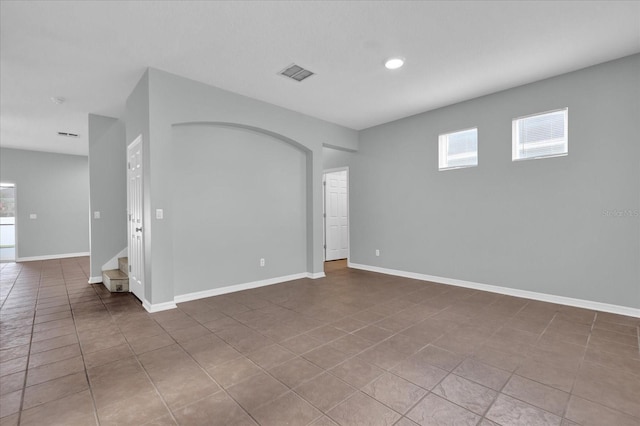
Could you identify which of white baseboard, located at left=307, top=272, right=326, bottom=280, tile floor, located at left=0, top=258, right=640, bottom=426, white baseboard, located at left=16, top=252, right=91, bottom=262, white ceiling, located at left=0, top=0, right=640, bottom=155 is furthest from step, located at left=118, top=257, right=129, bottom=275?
white baseboard, located at left=16, top=252, right=91, bottom=262

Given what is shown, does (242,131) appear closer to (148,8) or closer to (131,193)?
(131,193)

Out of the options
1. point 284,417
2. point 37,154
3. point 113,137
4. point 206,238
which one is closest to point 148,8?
point 206,238

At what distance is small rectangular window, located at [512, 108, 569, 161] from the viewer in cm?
389

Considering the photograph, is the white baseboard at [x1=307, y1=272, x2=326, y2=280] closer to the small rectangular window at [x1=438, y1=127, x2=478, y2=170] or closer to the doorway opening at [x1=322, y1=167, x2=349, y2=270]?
the doorway opening at [x1=322, y1=167, x2=349, y2=270]

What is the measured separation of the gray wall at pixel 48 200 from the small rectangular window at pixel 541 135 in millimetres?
10674

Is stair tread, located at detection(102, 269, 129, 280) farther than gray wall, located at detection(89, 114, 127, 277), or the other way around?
gray wall, located at detection(89, 114, 127, 277)

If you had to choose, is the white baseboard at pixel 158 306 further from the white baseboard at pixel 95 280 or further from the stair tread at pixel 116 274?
the white baseboard at pixel 95 280

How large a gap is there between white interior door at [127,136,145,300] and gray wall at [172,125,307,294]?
440 millimetres


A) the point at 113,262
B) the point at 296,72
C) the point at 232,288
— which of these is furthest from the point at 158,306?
the point at 296,72

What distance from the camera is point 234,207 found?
4.62 metres

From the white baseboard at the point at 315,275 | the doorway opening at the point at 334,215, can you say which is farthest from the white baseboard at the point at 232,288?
the doorway opening at the point at 334,215

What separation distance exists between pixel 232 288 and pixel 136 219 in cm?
169

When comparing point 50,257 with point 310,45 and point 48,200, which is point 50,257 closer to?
point 48,200

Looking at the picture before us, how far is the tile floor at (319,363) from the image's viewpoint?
1798mm
